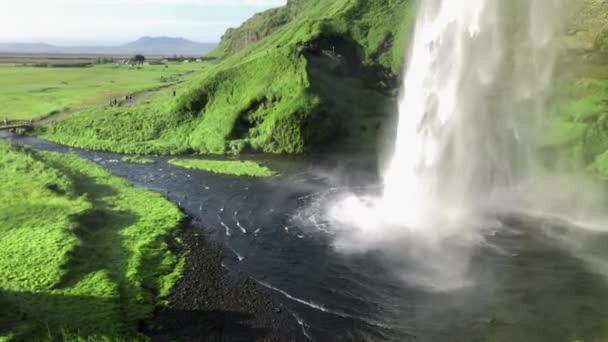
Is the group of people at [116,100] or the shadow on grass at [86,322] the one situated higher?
the group of people at [116,100]

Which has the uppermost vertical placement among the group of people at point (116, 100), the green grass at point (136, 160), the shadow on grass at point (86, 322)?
the group of people at point (116, 100)

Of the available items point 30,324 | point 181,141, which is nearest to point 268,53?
point 181,141

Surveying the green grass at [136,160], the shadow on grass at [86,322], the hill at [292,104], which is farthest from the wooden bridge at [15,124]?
the shadow on grass at [86,322]

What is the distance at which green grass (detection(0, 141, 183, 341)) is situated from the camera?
2350 cm

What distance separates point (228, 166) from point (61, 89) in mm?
88382

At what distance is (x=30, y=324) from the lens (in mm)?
22672

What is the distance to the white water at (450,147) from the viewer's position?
37344mm

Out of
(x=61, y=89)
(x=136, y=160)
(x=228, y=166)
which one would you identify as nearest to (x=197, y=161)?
(x=228, y=166)

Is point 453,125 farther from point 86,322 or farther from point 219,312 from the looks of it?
point 86,322

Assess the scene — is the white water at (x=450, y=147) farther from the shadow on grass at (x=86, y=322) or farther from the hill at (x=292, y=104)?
the shadow on grass at (x=86, y=322)

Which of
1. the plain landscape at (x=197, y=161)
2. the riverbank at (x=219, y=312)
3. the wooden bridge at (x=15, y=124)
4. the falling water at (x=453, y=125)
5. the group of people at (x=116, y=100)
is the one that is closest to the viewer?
the riverbank at (x=219, y=312)

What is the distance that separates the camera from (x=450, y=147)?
43.3 m

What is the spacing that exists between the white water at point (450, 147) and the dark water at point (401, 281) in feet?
10.0

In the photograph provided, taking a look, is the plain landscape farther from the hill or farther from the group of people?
the group of people
